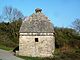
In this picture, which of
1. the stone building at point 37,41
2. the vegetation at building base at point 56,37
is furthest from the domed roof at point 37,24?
the vegetation at building base at point 56,37

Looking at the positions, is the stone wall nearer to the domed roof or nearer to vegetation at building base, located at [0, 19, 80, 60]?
the domed roof

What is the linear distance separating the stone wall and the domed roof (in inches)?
31.3

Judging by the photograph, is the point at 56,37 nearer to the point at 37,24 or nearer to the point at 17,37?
the point at 17,37

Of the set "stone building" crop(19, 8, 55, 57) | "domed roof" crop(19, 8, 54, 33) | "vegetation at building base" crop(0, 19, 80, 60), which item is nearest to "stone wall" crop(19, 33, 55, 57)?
"stone building" crop(19, 8, 55, 57)

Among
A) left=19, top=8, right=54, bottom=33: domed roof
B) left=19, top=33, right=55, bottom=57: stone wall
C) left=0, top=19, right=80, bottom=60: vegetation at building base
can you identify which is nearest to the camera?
left=19, top=33, right=55, bottom=57: stone wall

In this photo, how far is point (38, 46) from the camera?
2823cm

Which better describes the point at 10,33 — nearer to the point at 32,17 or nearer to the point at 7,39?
the point at 7,39

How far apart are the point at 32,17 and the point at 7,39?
655 inches

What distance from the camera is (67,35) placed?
45219mm

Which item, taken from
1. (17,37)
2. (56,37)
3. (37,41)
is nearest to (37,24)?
(37,41)

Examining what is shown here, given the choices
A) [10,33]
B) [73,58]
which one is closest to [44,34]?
[73,58]

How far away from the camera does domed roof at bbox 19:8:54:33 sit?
28891 millimetres

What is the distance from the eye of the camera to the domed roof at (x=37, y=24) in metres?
28.9

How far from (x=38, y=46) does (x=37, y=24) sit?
125 inches
